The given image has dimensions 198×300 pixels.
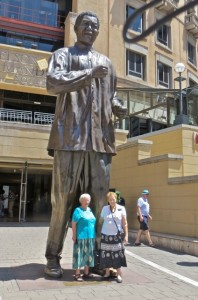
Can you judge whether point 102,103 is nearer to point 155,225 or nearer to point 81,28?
point 81,28

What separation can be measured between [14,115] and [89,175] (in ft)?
42.4

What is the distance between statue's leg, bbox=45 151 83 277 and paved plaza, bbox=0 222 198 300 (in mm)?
479

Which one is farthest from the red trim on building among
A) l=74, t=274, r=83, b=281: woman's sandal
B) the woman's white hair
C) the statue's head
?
l=74, t=274, r=83, b=281: woman's sandal

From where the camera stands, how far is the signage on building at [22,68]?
20.2 m

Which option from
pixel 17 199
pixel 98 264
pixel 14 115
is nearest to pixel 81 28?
pixel 98 264

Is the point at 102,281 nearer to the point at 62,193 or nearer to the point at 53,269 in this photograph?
the point at 53,269

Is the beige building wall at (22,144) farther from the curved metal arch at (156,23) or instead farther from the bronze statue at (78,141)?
the curved metal arch at (156,23)

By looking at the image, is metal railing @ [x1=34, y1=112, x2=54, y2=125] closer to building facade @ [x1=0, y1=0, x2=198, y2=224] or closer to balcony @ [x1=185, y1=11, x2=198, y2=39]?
building facade @ [x1=0, y1=0, x2=198, y2=224]

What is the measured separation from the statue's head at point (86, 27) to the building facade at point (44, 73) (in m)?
9.57

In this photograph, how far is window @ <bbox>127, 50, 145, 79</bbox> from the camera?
2487 cm

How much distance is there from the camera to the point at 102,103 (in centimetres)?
562

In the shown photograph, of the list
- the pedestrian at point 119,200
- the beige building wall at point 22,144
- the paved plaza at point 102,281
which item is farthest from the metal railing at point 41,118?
the paved plaza at point 102,281

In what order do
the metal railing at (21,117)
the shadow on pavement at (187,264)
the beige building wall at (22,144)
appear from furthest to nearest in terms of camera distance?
the metal railing at (21,117)
the beige building wall at (22,144)
the shadow on pavement at (187,264)

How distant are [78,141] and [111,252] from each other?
168cm
